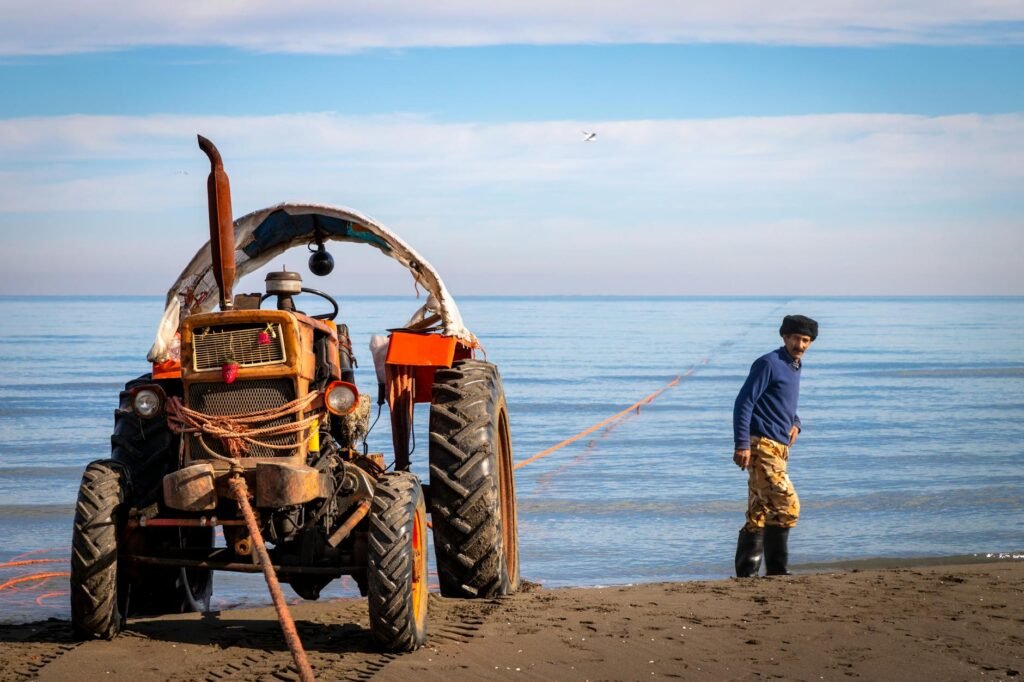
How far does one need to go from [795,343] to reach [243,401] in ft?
13.7

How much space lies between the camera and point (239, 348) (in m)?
6.40

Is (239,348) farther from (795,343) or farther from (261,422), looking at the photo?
(795,343)

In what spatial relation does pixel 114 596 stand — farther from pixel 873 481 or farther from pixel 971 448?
pixel 971 448

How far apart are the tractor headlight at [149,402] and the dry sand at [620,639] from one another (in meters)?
1.13

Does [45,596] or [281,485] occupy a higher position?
[281,485]

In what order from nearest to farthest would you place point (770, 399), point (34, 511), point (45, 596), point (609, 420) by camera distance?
point (770, 399) → point (45, 596) → point (34, 511) → point (609, 420)

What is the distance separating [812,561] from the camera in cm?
1061

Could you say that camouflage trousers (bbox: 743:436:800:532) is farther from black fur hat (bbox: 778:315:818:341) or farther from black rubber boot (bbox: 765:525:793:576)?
black fur hat (bbox: 778:315:818:341)

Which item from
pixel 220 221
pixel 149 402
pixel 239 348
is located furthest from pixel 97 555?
pixel 220 221

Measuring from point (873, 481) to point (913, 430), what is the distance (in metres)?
5.59

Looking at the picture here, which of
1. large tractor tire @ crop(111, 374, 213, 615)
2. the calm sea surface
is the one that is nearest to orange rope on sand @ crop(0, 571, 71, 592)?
the calm sea surface

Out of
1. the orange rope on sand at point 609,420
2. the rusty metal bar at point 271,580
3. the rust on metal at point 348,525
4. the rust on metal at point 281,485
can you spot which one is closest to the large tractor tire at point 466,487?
the rust on metal at point 348,525

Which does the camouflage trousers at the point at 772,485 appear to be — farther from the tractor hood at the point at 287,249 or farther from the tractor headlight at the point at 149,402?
the tractor headlight at the point at 149,402

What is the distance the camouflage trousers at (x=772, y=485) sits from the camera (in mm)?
8867
